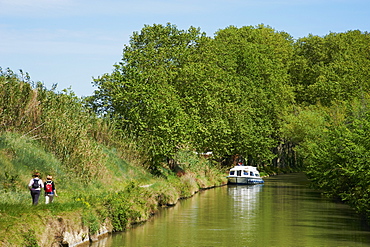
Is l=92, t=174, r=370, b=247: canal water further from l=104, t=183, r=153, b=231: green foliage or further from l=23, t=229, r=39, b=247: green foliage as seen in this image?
l=23, t=229, r=39, b=247: green foliage

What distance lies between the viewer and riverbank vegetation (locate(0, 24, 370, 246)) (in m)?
32.8

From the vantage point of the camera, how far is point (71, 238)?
994 inches

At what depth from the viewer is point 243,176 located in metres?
71.9

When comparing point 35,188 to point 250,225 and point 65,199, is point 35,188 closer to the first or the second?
point 65,199

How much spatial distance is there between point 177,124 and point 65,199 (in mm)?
25808

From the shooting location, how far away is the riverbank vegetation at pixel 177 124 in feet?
107

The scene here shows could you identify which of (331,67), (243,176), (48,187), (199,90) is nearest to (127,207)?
(48,187)

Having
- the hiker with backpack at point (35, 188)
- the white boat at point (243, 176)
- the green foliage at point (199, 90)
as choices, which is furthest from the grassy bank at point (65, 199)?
the white boat at point (243, 176)

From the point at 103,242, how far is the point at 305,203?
2411 centimetres

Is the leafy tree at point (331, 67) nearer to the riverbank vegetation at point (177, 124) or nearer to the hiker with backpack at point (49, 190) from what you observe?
the riverbank vegetation at point (177, 124)

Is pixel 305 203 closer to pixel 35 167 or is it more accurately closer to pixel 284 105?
pixel 35 167

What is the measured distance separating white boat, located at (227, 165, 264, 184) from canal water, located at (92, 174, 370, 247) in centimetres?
2054

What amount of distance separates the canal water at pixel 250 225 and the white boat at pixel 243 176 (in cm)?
2054

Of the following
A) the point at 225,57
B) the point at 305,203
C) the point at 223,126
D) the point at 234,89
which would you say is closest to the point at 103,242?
the point at 305,203
